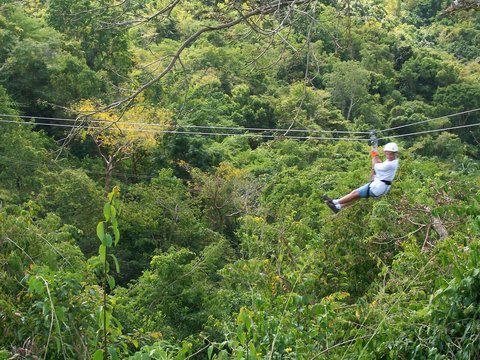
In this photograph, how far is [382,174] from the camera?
17.5ft

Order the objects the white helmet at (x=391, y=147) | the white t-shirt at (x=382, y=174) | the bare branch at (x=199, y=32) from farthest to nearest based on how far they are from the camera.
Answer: the white t-shirt at (x=382, y=174)
the white helmet at (x=391, y=147)
the bare branch at (x=199, y=32)

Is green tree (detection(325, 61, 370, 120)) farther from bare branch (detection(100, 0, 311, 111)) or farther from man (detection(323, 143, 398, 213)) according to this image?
bare branch (detection(100, 0, 311, 111))

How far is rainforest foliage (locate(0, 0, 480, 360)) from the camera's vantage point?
12.2 ft

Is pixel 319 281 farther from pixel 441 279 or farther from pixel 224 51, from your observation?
pixel 224 51

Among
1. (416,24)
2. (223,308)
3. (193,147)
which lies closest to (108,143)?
(193,147)

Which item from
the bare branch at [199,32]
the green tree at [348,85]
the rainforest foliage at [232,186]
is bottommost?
the green tree at [348,85]

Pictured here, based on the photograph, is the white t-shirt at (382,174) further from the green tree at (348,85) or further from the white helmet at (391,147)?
the green tree at (348,85)

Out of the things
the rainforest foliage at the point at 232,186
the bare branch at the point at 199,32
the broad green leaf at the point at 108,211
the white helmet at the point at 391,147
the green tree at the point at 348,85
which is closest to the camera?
the broad green leaf at the point at 108,211

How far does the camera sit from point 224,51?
1054 inches

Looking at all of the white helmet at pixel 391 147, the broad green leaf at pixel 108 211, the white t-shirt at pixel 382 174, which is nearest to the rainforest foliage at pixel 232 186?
the broad green leaf at pixel 108 211

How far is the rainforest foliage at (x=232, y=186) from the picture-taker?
3707 millimetres

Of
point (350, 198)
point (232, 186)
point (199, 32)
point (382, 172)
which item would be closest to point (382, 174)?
point (382, 172)

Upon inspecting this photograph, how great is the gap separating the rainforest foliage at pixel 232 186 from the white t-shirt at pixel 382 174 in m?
0.52

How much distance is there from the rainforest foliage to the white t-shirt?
52 cm
